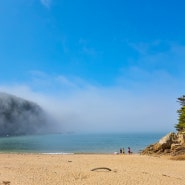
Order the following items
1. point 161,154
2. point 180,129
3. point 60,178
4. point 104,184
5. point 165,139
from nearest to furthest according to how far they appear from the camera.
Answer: point 104,184, point 60,178, point 161,154, point 165,139, point 180,129

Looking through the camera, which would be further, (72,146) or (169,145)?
(72,146)

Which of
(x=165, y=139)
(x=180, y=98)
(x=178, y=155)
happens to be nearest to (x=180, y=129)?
(x=180, y=98)

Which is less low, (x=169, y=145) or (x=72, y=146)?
(x=72, y=146)

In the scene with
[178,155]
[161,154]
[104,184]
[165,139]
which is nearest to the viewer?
[104,184]

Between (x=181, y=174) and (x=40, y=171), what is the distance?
11.2 meters

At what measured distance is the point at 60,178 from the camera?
853 inches

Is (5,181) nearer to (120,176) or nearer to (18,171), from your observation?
(18,171)

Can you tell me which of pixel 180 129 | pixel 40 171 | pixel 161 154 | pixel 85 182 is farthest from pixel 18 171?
pixel 180 129

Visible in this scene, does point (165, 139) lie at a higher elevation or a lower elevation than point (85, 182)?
higher

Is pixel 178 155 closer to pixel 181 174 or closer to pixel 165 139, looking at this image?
pixel 165 139

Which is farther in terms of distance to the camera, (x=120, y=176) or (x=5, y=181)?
(x=120, y=176)

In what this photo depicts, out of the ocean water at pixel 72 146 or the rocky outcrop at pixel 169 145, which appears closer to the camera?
the rocky outcrop at pixel 169 145

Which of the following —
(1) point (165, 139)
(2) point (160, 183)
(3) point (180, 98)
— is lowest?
(2) point (160, 183)

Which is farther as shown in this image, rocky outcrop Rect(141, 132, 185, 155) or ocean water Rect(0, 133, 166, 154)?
ocean water Rect(0, 133, 166, 154)
